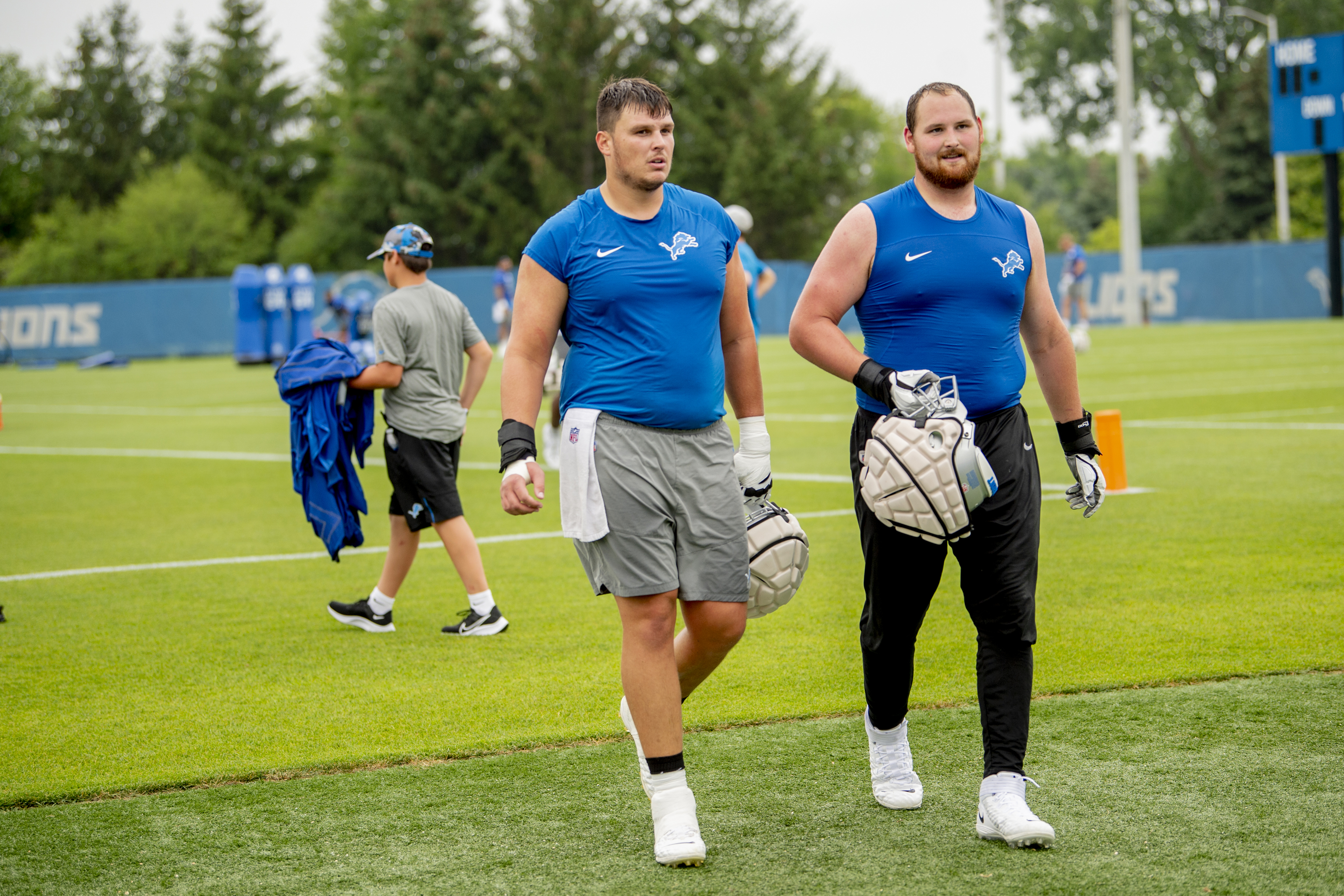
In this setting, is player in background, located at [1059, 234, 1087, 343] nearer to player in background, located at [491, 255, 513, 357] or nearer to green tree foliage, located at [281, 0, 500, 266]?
player in background, located at [491, 255, 513, 357]

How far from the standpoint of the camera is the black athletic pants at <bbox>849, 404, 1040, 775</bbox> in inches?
172

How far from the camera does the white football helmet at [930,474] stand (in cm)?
412

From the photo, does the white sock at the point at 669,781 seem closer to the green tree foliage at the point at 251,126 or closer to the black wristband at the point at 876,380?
the black wristband at the point at 876,380

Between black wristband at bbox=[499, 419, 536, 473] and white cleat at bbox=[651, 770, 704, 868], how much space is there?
1.03 metres

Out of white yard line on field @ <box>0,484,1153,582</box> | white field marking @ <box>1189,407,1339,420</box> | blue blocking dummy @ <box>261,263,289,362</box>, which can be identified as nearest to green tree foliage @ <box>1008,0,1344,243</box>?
blue blocking dummy @ <box>261,263,289,362</box>

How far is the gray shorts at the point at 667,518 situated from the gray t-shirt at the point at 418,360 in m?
3.20

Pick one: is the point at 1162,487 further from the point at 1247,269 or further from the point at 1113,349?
the point at 1247,269

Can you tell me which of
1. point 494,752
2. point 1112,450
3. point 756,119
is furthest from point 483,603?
point 756,119

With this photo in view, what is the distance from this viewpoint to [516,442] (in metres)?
4.32

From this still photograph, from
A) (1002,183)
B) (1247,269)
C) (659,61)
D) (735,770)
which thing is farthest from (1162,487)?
(659,61)

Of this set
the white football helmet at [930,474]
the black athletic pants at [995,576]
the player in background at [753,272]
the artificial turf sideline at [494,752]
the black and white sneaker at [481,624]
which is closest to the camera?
the white football helmet at [930,474]

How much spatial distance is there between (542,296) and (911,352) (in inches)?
44.2

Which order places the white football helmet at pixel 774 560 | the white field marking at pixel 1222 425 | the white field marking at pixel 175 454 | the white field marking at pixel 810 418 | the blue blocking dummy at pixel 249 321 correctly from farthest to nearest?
the blue blocking dummy at pixel 249 321
the white field marking at pixel 810 418
the white field marking at pixel 175 454
the white field marking at pixel 1222 425
the white football helmet at pixel 774 560

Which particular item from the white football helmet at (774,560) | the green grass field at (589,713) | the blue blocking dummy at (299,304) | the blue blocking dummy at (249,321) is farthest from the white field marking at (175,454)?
the blue blocking dummy at (299,304)
